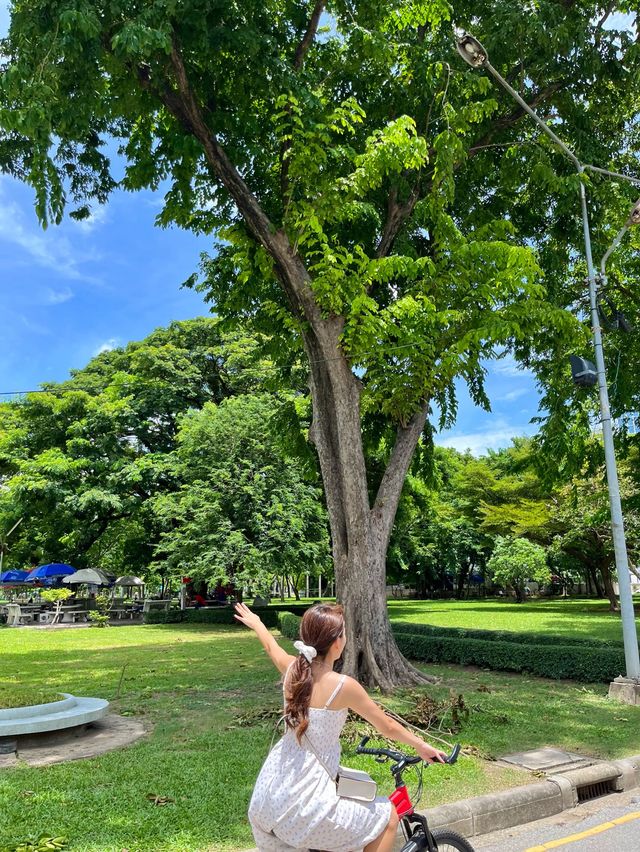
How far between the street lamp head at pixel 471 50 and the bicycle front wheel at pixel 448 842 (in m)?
9.25

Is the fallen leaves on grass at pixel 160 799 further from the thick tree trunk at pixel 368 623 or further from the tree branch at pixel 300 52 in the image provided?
the tree branch at pixel 300 52

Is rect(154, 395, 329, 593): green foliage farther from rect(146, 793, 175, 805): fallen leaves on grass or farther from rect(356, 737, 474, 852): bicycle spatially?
rect(356, 737, 474, 852): bicycle

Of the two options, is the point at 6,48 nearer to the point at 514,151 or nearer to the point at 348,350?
the point at 348,350

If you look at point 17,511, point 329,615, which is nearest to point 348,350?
point 329,615

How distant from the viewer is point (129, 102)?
34.8ft

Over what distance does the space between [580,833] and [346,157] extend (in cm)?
956

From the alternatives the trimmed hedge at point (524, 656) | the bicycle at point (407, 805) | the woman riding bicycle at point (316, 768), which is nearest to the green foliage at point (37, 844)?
the woman riding bicycle at point (316, 768)

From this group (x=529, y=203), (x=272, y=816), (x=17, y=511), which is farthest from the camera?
(x=17, y=511)

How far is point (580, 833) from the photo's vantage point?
17.0 ft

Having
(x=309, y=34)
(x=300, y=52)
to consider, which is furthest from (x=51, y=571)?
(x=309, y=34)

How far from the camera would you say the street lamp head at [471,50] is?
9.05 m

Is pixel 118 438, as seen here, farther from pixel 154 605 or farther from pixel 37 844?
pixel 37 844

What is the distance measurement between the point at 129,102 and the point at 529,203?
342 inches

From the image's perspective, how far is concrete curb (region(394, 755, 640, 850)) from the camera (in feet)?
16.7
